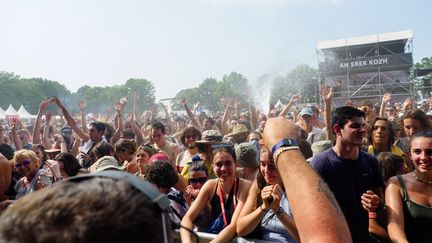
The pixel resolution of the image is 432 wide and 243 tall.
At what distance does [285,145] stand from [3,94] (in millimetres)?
96988

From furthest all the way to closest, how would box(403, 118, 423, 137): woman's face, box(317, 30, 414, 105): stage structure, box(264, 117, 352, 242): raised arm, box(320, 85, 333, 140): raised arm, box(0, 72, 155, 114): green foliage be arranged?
box(0, 72, 155, 114): green foliage < box(317, 30, 414, 105): stage structure < box(320, 85, 333, 140): raised arm < box(403, 118, 423, 137): woman's face < box(264, 117, 352, 242): raised arm

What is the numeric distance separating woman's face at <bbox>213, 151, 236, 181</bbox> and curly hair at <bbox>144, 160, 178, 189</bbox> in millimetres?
491

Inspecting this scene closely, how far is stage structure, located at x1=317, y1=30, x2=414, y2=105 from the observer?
3303cm

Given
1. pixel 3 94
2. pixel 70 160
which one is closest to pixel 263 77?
pixel 70 160

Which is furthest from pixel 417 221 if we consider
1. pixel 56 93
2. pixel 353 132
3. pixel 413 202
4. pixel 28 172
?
pixel 56 93

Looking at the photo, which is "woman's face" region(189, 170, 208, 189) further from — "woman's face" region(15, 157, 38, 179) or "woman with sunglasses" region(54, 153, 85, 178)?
"woman's face" region(15, 157, 38, 179)

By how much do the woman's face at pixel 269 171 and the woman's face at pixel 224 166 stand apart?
0.46 m

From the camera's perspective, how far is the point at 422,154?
10.5 ft

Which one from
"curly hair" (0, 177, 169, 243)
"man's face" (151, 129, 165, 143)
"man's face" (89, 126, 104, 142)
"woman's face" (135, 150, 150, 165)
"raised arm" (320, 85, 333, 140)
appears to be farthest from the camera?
"man's face" (89, 126, 104, 142)

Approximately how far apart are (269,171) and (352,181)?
0.72 metres

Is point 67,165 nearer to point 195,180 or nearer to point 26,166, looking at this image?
point 26,166

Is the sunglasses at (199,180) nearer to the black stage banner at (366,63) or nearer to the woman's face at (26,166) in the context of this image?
the woman's face at (26,166)

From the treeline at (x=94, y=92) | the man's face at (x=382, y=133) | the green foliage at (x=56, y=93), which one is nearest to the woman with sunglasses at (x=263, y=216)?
the man's face at (x=382, y=133)

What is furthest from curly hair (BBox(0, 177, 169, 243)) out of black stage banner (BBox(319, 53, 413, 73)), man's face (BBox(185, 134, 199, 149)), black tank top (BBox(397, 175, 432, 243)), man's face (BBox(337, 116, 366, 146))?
black stage banner (BBox(319, 53, 413, 73))
